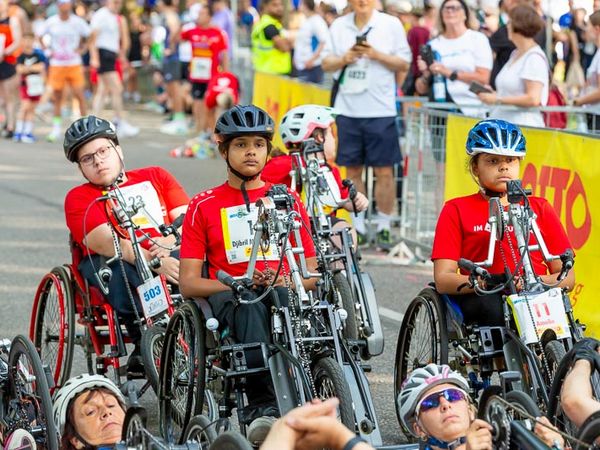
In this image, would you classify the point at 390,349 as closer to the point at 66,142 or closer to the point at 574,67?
the point at 66,142

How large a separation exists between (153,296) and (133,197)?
72cm

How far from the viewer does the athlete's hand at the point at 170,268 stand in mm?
7195

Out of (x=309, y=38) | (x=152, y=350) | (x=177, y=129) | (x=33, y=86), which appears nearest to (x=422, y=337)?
(x=152, y=350)

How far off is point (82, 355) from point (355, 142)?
154 inches

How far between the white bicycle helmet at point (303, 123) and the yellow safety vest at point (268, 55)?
10254 millimetres

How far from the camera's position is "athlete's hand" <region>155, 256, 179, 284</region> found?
720 centimetres

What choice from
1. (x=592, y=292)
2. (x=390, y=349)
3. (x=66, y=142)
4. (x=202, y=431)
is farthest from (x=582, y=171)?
(x=202, y=431)

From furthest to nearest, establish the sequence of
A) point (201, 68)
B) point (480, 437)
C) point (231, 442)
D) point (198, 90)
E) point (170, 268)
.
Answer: point (198, 90) < point (201, 68) < point (170, 268) < point (231, 442) < point (480, 437)

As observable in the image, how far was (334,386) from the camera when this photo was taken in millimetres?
5707

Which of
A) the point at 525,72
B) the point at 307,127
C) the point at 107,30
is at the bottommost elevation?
the point at 307,127

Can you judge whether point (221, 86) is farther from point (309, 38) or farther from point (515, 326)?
point (515, 326)

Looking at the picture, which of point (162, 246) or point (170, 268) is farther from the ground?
point (162, 246)

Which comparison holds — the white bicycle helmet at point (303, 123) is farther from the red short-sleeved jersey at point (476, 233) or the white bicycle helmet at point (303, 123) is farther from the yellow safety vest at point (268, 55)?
the yellow safety vest at point (268, 55)

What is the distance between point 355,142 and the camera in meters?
11.8
